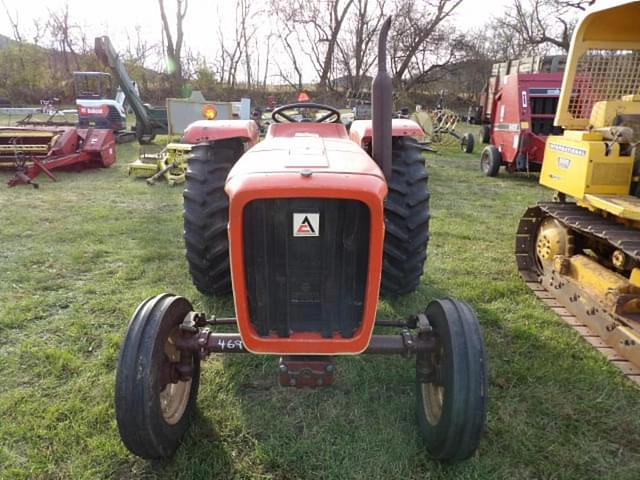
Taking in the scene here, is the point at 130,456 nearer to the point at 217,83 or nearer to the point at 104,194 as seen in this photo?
the point at 104,194

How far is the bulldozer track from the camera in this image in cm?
277

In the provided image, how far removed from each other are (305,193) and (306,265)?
14.1 inches

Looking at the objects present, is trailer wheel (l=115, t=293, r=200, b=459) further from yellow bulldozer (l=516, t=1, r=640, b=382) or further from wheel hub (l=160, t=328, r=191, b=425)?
yellow bulldozer (l=516, t=1, r=640, b=382)

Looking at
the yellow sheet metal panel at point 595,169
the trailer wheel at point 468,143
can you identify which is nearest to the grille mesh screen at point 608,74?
the yellow sheet metal panel at point 595,169

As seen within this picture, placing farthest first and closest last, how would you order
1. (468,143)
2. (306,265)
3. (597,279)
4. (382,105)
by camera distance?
1. (468,143)
2. (597,279)
3. (382,105)
4. (306,265)

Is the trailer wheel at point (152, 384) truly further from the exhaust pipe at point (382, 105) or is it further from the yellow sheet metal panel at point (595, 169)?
the yellow sheet metal panel at point (595, 169)

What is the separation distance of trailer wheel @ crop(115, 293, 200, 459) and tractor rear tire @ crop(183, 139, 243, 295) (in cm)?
87

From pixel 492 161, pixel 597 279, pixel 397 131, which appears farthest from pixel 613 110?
pixel 492 161

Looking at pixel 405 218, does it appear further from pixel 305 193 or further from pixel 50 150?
pixel 50 150

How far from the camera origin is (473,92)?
26625mm

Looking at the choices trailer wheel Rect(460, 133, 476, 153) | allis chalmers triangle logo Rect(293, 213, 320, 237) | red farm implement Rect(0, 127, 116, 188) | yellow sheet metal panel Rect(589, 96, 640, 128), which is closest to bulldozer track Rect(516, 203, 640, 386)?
yellow sheet metal panel Rect(589, 96, 640, 128)

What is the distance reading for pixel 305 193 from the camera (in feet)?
5.66

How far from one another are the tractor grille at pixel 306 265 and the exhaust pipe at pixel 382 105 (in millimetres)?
398

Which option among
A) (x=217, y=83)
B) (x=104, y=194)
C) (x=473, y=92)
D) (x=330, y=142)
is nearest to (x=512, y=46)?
(x=473, y=92)
